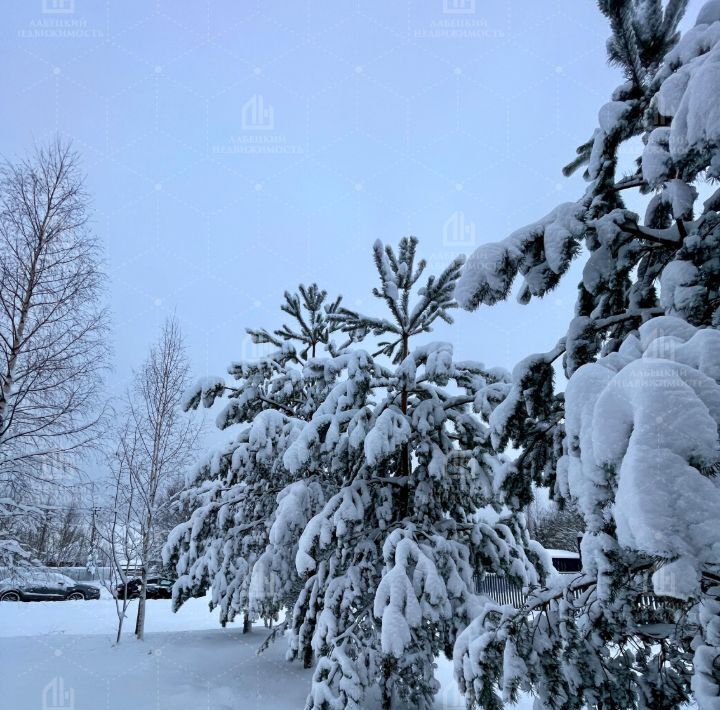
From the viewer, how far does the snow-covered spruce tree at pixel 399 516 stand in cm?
507

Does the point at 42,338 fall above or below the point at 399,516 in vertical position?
above

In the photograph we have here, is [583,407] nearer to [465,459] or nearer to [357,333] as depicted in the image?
[465,459]

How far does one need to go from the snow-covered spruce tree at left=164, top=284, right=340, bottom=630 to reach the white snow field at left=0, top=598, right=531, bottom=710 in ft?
3.63

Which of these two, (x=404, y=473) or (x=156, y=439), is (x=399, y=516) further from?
(x=156, y=439)

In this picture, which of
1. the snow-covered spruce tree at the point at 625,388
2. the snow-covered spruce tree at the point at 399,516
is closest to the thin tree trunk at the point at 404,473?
the snow-covered spruce tree at the point at 399,516

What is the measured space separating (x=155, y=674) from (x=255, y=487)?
3769mm

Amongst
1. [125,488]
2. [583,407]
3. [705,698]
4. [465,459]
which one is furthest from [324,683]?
[125,488]

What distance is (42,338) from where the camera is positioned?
855 centimetres

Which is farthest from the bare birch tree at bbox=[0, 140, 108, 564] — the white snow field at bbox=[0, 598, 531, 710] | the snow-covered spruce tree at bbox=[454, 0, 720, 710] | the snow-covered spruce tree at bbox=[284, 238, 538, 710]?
the snow-covered spruce tree at bbox=[454, 0, 720, 710]

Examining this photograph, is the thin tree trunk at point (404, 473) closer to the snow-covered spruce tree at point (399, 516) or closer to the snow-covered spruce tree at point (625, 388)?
the snow-covered spruce tree at point (399, 516)

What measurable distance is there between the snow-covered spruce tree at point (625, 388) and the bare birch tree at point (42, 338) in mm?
8329

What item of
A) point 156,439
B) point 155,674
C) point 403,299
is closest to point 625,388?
point 403,299

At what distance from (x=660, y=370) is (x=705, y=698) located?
5.23ft

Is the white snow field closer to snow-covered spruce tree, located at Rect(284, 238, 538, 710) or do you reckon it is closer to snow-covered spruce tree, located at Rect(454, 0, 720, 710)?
snow-covered spruce tree, located at Rect(284, 238, 538, 710)
